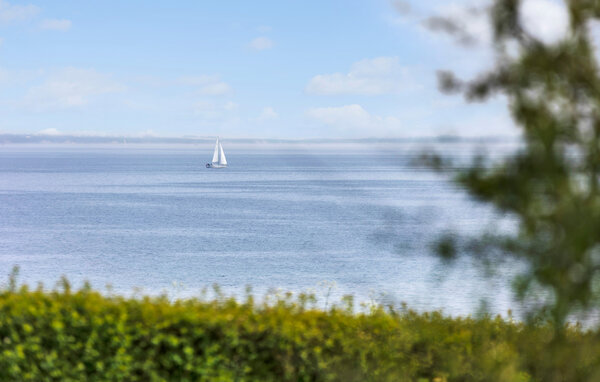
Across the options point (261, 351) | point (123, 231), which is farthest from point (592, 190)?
point (123, 231)

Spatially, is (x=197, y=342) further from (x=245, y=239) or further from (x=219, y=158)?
(x=219, y=158)

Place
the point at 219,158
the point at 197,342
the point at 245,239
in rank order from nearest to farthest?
1. the point at 197,342
2. the point at 245,239
3. the point at 219,158

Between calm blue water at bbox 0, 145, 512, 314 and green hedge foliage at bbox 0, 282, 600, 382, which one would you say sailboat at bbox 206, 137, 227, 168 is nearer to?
calm blue water at bbox 0, 145, 512, 314

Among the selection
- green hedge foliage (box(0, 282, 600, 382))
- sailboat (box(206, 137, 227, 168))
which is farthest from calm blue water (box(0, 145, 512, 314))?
sailboat (box(206, 137, 227, 168))

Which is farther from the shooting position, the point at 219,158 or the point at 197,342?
the point at 219,158

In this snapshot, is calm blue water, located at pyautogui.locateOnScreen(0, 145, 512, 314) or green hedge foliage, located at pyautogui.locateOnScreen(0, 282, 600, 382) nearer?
calm blue water, located at pyautogui.locateOnScreen(0, 145, 512, 314)

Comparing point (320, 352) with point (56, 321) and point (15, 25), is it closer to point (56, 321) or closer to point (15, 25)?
point (56, 321)

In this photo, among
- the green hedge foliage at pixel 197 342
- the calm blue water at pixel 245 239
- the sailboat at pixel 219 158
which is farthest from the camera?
the sailboat at pixel 219 158

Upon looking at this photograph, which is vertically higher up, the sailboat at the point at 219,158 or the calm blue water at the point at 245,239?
the sailboat at the point at 219,158

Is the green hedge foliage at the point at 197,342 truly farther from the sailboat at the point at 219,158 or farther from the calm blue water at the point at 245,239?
the sailboat at the point at 219,158

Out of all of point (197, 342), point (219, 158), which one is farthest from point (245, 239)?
point (219, 158)

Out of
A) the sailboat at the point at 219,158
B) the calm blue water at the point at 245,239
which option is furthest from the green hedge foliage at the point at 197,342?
the sailboat at the point at 219,158

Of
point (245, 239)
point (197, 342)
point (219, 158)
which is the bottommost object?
point (245, 239)

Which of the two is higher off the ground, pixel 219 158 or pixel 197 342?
pixel 197 342
